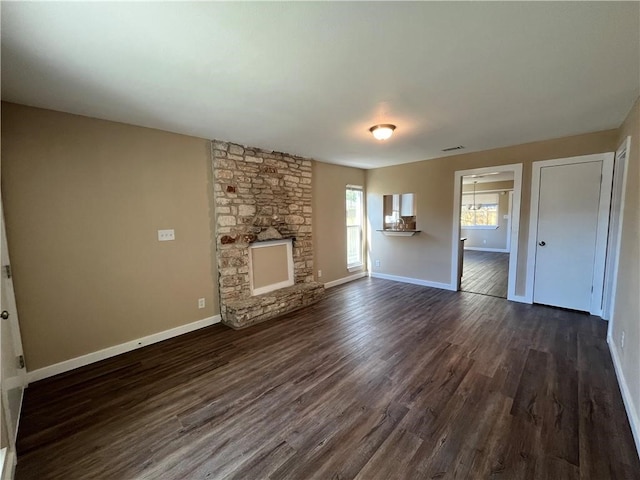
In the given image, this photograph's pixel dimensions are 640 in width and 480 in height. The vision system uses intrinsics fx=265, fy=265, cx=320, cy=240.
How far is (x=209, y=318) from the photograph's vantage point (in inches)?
142

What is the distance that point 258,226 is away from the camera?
158 inches

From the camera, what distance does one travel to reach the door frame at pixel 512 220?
4.14 meters

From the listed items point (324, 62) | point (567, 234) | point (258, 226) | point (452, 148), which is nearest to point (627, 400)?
point (567, 234)

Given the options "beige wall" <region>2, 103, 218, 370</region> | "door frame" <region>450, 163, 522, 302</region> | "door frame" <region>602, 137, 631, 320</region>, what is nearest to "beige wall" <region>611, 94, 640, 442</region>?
"door frame" <region>602, 137, 631, 320</region>

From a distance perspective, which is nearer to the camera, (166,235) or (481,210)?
(166,235)

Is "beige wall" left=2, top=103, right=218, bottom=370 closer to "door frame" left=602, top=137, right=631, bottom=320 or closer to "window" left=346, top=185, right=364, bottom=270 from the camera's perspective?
"window" left=346, top=185, right=364, bottom=270

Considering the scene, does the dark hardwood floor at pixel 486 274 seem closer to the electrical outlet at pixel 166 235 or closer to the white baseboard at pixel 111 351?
the white baseboard at pixel 111 351

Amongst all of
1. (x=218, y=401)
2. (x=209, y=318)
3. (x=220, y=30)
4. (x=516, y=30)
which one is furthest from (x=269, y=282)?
(x=516, y=30)

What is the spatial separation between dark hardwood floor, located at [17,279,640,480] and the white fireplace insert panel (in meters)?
0.92

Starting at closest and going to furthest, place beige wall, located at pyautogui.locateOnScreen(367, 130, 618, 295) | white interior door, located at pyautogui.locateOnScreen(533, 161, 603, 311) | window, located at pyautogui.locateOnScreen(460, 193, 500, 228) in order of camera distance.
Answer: white interior door, located at pyautogui.locateOnScreen(533, 161, 603, 311)
beige wall, located at pyautogui.locateOnScreen(367, 130, 618, 295)
window, located at pyautogui.locateOnScreen(460, 193, 500, 228)

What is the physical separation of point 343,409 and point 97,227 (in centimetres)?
291

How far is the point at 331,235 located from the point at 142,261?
327 centimetres

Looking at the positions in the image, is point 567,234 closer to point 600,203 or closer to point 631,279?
point 600,203

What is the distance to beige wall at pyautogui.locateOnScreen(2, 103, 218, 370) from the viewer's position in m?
2.36
